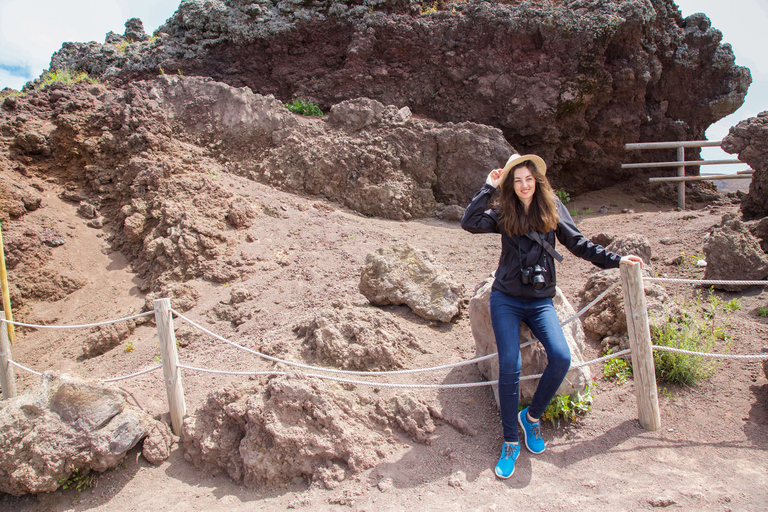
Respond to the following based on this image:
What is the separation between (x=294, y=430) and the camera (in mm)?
3070

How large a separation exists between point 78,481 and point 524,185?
150 inches

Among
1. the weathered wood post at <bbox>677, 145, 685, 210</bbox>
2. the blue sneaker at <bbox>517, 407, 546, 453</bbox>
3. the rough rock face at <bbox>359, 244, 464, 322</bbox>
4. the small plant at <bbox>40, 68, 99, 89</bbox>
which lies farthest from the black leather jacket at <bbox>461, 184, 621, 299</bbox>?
the small plant at <bbox>40, 68, 99, 89</bbox>

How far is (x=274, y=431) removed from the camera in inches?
119

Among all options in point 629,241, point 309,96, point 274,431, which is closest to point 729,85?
point 629,241

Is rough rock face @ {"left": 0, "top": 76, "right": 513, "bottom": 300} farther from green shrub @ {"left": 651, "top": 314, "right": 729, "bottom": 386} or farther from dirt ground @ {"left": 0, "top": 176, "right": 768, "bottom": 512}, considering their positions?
green shrub @ {"left": 651, "top": 314, "right": 729, "bottom": 386}

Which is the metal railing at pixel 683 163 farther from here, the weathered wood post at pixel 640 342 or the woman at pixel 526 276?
the woman at pixel 526 276

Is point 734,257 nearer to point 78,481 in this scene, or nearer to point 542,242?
point 542,242

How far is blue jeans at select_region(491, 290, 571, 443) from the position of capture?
2730 mm

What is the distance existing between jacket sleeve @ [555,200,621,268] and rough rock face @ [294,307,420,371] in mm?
1760

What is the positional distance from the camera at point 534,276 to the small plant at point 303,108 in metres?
8.23

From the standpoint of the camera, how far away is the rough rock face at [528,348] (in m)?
3.15

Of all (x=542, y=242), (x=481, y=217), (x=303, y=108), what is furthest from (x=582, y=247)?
(x=303, y=108)

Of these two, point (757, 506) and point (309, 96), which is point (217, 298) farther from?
point (309, 96)

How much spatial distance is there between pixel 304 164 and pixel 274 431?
6.43 meters
